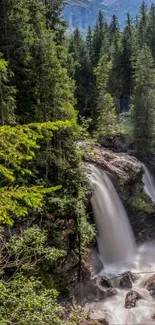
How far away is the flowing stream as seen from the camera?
48.3 feet

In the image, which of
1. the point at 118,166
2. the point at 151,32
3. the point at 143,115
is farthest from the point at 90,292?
the point at 151,32

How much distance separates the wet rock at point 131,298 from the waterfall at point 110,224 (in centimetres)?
341

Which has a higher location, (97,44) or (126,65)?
(97,44)

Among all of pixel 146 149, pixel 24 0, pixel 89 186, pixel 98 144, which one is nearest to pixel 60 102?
pixel 89 186

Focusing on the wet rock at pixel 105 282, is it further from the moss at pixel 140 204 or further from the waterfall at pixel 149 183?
the waterfall at pixel 149 183

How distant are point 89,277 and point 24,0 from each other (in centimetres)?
1724

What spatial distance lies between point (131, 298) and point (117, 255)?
425 centimetres

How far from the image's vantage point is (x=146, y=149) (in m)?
32.1

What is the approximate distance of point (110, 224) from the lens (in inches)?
790

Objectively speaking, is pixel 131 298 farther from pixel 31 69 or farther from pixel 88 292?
pixel 31 69

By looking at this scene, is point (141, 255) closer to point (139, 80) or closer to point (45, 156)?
point (45, 156)

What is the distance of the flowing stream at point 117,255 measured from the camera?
48.3 feet

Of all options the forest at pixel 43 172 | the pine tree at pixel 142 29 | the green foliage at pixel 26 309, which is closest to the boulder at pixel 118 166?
the forest at pixel 43 172

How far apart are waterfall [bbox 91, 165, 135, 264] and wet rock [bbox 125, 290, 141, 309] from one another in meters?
3.41
